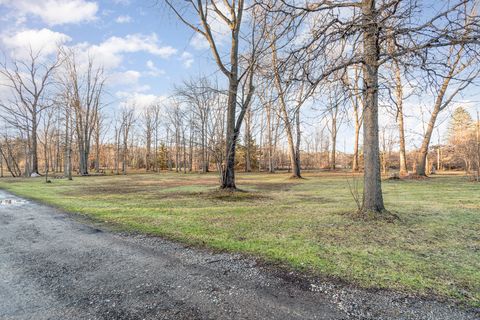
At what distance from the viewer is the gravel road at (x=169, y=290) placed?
7.13 ft

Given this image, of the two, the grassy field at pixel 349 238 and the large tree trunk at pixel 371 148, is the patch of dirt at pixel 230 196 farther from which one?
the large tree trunk at pixel 371 148

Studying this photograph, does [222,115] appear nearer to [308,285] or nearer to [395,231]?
→ [395,231]

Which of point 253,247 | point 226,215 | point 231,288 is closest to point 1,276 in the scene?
point 231,288

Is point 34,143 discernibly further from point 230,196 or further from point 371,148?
point 371,148

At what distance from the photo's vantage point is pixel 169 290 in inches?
101

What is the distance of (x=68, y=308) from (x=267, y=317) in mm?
1704

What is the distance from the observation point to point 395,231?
4.65m

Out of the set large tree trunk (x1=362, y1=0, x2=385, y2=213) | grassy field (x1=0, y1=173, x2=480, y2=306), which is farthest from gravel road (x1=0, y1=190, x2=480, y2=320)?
large tree trunk (x1=362, y1=0, x2=385, y2=213)

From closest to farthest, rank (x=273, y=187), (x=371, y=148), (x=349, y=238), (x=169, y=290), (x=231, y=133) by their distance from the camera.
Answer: (x=169, y=290), (x=349, y=238), (x=371, y=148), (x=231, y=133), (x=273, y=187)

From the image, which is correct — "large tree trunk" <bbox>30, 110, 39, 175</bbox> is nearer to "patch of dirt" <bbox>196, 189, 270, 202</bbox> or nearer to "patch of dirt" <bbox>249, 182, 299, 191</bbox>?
"patch of dirt" <bbox>249, 182, 299, 191</bbox>

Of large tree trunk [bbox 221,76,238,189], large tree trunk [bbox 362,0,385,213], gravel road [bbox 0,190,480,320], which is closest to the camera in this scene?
gravel road [bbox 0,190,480,320]

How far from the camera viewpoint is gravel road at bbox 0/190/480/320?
2.17m

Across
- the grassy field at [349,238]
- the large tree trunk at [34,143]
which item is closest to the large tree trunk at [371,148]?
the grassy field at [349,238]

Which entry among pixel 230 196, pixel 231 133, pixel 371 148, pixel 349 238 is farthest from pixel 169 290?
pixel 231 133
